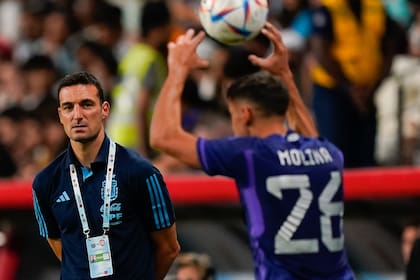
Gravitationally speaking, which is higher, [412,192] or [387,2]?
[387,2]

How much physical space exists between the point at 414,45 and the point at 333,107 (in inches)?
49.5

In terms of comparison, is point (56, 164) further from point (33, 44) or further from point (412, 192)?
point (33, 44)

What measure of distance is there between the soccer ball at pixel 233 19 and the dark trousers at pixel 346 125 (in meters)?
3.19

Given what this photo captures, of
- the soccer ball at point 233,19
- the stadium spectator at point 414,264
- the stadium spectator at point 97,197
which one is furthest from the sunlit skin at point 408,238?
the stadium spectator at point 97,197

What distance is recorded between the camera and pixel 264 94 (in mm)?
7848

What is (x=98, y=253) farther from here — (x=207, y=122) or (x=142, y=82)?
(x=142, y=82)

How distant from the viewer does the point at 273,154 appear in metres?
7.76

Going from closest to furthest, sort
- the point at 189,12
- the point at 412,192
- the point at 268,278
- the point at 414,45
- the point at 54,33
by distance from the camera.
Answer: the point at 268,278
the point at 412,192
the point at 414,45
the point at 189,12
the point at 54,33

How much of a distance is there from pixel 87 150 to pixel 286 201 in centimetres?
130

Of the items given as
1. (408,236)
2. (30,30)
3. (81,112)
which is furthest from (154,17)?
(81,112)

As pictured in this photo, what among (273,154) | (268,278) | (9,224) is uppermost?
(273,154)

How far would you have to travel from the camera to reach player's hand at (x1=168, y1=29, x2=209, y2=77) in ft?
26.2

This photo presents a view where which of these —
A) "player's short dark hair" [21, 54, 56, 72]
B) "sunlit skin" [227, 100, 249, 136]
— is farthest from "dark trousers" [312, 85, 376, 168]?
"player's short dark hair" [21, 54, 56, 72]

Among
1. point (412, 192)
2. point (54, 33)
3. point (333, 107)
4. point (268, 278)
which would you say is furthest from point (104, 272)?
point (54, 33)
